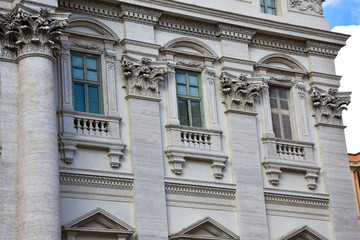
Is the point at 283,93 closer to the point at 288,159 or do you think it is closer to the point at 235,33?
the point at 288,159

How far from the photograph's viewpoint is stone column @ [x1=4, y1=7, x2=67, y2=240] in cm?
2264

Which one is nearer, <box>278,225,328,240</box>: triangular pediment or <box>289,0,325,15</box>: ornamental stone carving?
<box>278,225,328,240</box>: triangular pediment

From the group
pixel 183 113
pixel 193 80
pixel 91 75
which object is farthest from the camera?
pixel 193 80

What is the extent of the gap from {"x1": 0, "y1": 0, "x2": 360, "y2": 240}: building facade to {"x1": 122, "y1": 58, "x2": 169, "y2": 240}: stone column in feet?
0.11

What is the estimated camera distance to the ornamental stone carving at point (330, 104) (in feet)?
98.7

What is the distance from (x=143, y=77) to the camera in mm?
26906

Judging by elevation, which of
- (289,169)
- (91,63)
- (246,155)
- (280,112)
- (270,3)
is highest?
(270,3)

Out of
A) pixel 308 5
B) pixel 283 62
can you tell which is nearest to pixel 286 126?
pixel 283 62

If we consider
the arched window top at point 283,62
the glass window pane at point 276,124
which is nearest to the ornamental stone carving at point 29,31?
the arched window top at point 283,62

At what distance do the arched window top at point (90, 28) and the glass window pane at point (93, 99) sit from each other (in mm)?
1557

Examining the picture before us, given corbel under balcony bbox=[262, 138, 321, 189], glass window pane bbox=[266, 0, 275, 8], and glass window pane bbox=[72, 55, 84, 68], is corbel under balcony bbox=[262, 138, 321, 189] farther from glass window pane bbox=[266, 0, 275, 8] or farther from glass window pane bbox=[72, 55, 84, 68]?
glass window pane bbox=[72, 55, 84, 68]

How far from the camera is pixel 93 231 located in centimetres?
2436

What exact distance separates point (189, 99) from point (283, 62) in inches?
161

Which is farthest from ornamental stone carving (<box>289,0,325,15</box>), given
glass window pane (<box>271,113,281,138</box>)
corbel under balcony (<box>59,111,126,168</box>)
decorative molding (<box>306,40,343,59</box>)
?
corbel under balcony (<box>59,111,126,168</box>)
